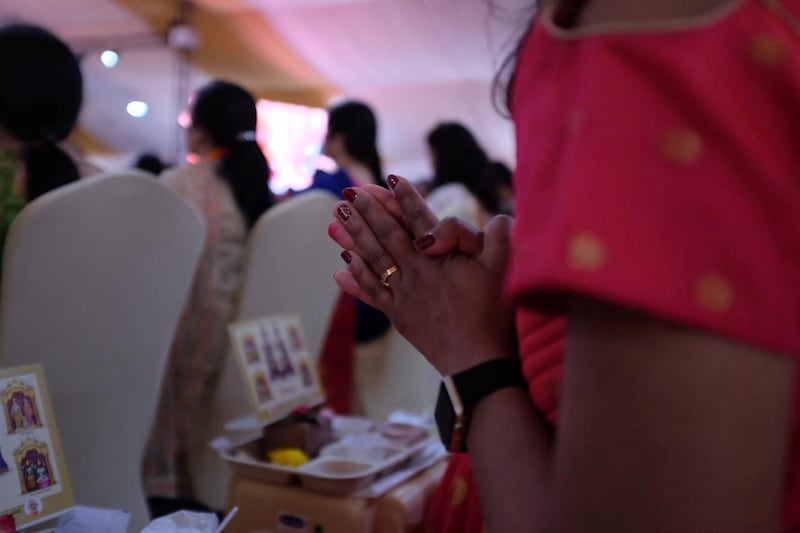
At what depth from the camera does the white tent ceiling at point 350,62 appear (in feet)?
16.3

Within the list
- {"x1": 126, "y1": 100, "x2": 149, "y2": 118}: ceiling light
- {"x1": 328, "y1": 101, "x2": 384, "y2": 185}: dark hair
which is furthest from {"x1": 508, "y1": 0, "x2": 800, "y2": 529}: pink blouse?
{"x1": 126, "y1": 100, "x2": 149, "y2": 118}: ceiling light

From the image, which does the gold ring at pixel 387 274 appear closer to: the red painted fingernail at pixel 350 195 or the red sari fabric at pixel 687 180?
the red painted fingernail at pixel 350 195

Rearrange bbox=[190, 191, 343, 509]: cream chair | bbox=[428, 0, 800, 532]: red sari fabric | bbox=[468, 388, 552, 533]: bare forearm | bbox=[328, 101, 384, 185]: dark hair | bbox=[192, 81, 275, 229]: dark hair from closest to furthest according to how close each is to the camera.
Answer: bbox=[428, 0, 800, 532]: red sari fabric → bbox=[468, 388, 552, 533]: bare forearm → bbox=[190, 191, 343, 509]: cream chair → bbox=[192, 81, 275, 229]: dark hair → bbox=[328, 101, 384, 185]: dark hair

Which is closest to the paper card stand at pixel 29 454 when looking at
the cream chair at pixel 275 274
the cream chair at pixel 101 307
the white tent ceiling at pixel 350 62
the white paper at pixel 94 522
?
the white paper at pixel 94 522

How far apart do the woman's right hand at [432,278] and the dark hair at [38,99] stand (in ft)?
2.81

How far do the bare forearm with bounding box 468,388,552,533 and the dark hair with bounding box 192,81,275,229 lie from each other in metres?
1.60

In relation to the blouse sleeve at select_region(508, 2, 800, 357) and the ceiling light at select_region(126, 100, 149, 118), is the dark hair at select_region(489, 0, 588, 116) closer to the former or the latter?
the blouse sleeve at select_region(508, 2, 800, 357)

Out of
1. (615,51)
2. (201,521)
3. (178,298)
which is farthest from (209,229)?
(615,51)

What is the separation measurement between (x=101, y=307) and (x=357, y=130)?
1.79 m

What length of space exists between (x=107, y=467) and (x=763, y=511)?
1.03m

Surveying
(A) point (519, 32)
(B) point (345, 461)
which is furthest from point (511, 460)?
(B) point (345, 461)

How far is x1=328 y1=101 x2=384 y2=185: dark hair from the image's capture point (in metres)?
2.78

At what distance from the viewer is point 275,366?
1197 mm

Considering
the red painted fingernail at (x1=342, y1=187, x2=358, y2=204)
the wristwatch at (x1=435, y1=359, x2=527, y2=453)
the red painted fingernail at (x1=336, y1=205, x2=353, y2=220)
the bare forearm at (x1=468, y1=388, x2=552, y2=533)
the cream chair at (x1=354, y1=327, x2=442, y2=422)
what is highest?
the red painted fingernail at (x1=342, y1=187, x2=358, y2=204)
